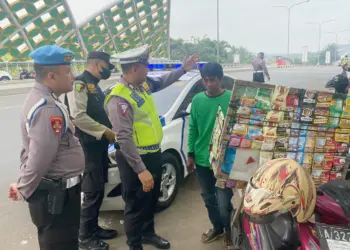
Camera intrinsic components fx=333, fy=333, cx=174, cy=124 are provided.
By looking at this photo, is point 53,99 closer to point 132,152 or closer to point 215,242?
point 132,152

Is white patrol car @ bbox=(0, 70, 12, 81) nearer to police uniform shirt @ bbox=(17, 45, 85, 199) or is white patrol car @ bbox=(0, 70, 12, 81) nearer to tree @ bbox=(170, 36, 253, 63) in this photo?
police uniform shirt @ bbox=(17, 45, 85, 199)

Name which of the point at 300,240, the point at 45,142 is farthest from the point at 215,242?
the point at 45,142

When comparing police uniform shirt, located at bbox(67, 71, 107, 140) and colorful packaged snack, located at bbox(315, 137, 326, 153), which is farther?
police uniform shirt, located at bbox(67, 71, 107, 140)

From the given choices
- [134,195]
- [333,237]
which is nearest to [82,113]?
[134,195]

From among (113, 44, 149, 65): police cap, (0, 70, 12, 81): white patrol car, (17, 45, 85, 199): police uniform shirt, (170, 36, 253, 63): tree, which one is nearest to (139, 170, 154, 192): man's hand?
(17, 45, 85, 199): police uniform shirt

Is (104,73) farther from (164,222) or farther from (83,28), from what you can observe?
(83,28)

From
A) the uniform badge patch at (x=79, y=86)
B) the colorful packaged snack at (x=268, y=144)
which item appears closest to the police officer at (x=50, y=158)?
the uniform badge patch at (x=79, y=86)

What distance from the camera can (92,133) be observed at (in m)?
2.76

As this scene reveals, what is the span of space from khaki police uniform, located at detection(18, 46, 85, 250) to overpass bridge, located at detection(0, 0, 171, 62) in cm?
2922

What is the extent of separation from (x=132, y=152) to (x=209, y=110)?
0.71 m

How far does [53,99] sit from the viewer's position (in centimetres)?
187

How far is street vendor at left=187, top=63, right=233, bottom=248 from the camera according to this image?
8.43 feet

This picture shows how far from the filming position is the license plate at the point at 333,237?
1.34 meters

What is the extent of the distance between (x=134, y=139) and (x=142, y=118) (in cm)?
17
